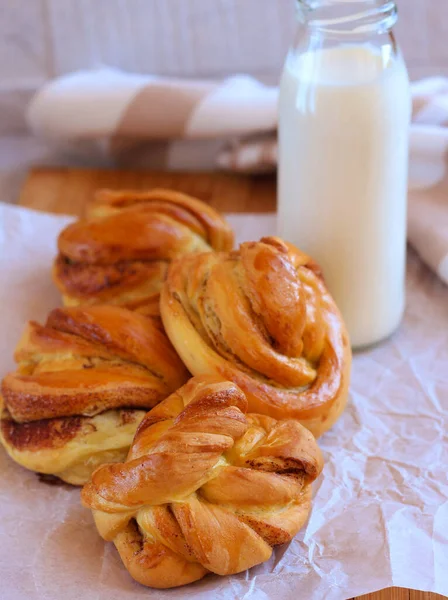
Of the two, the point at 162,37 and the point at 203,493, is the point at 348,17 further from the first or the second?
the point at 162,37

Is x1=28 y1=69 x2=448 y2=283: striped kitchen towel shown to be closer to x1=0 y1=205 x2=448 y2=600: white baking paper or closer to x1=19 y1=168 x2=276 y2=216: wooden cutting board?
x1=19 y1=168 x2=276 y2=216: wooden cutting board

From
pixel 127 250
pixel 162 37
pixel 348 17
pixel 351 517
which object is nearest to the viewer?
pixel 351 517

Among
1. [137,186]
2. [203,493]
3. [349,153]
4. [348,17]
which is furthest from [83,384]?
[137,186]

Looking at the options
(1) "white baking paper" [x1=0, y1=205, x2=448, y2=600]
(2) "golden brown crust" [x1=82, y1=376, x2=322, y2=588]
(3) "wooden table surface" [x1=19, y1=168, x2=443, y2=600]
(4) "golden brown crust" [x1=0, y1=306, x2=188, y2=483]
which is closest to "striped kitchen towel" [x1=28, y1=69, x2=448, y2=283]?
(3) "wooden table surface" [x1=19, y1=168, x2=443, y2=600]

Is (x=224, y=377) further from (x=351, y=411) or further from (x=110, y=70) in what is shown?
(x=110, y=70)

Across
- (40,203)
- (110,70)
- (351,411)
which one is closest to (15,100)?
(110,70)

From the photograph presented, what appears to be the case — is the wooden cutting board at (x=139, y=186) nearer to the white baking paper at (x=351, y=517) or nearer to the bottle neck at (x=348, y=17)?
the white baking paper at (x=351, y=517)
